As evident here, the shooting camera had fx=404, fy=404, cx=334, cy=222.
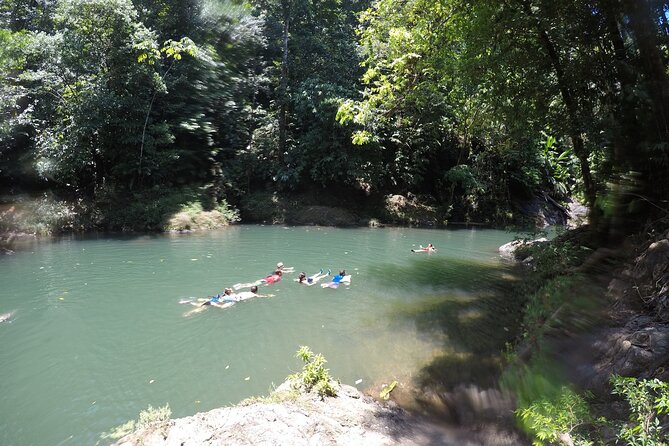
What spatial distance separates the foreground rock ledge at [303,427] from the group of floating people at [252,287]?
4803 mm

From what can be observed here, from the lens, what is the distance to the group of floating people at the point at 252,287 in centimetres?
911

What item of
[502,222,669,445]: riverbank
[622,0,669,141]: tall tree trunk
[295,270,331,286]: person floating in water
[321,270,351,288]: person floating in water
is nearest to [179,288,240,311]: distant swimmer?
[295,270,331,286]: person floating in water

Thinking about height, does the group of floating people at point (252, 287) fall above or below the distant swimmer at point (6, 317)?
above

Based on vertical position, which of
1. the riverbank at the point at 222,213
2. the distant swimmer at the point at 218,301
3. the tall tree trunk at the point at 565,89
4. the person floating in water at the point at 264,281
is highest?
the tall tree trunk at the point at 565,89

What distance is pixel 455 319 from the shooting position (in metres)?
8.12

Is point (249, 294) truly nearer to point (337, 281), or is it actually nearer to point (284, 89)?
point (337, 281)

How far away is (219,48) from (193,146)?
642 centimetres

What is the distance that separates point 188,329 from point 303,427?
4.63m

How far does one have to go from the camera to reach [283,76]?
2512 cm

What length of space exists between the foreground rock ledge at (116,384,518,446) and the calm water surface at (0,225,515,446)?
1.16 m

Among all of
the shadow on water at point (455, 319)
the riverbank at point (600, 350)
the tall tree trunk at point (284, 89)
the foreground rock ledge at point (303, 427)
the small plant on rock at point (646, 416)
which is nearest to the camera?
the small plant on rock at point (646, 416)

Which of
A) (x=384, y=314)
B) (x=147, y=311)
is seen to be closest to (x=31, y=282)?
(x=147, y=311)

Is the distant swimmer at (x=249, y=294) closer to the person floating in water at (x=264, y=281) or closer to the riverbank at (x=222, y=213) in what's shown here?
the person floating in water at (x=264, y=281)

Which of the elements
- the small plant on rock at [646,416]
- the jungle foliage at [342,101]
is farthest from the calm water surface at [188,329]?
the jungle foliage at [342,101]
